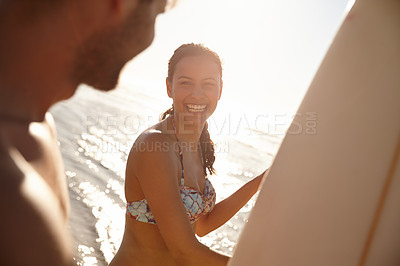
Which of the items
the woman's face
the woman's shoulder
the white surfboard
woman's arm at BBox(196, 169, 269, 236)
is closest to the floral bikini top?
the woman's shoulder

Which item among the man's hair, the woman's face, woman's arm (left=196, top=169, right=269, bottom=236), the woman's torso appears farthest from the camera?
woman's arm (left=196, top=169, right=269, bottom=236)

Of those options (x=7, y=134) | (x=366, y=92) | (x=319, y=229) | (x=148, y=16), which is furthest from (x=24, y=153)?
(x=366, y=92)

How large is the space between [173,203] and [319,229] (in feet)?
Answer: 2.93

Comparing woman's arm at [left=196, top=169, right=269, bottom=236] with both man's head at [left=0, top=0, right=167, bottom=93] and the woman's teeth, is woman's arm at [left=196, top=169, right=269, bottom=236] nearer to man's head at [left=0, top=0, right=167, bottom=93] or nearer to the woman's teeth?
the woman's teeth

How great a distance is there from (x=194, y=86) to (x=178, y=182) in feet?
2.34

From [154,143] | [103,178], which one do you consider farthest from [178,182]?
[103,178]

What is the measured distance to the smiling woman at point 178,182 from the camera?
1.64 meters

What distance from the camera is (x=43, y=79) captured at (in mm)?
1069

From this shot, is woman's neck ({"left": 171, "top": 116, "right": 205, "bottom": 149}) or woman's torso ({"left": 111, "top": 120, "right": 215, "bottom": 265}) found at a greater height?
woman's neck ({"left": 171, "top": 116, "right": 205, "bottom": 149})

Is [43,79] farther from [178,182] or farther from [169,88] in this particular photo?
[169,88]

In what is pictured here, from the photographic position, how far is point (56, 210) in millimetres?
922

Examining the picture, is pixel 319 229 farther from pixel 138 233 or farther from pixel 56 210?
pixel 138 233

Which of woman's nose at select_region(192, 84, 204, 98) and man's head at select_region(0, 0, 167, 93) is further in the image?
woman's nose at select_region(192, 84, 204, 98)

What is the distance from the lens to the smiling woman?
1.64 m
